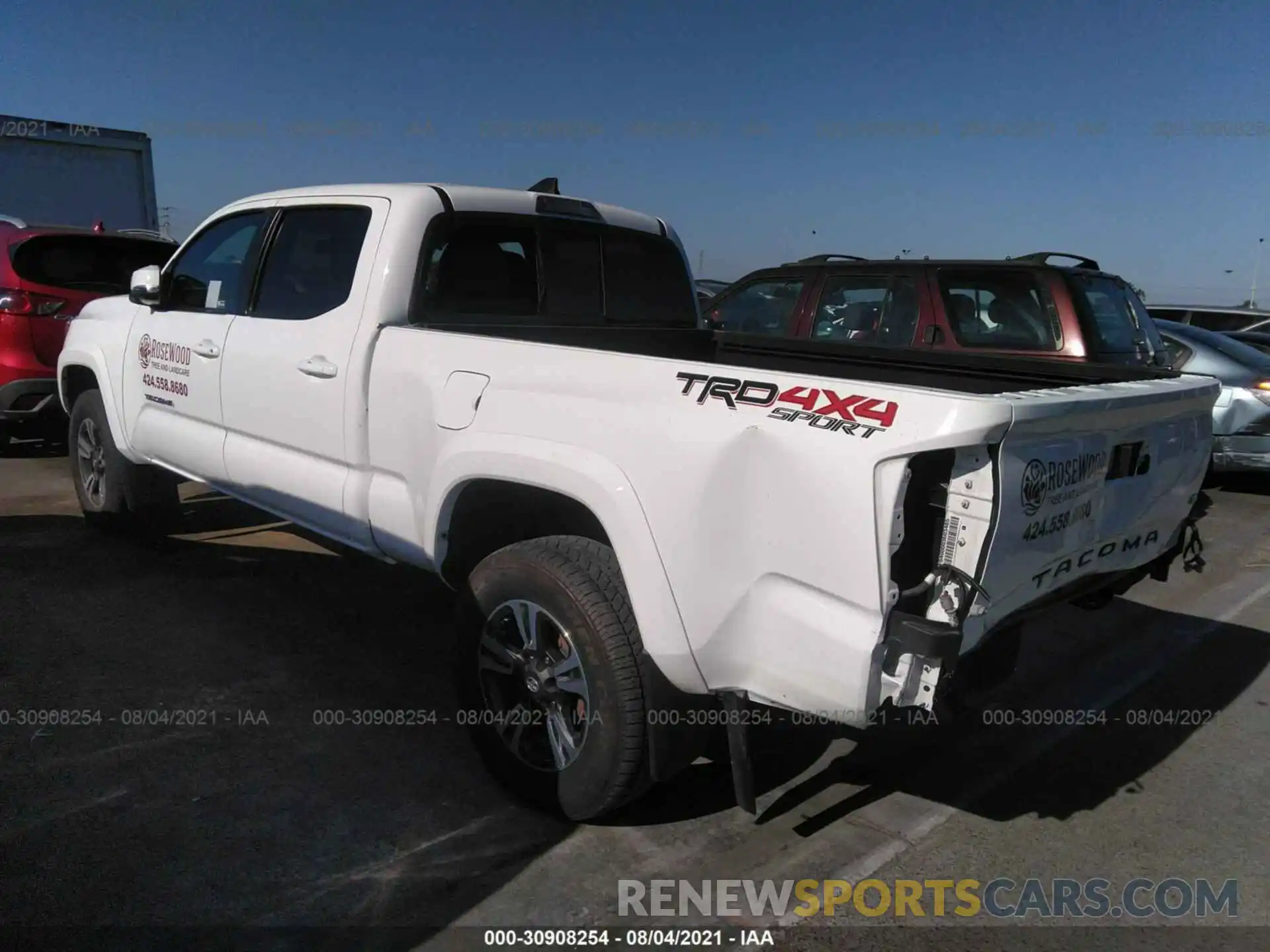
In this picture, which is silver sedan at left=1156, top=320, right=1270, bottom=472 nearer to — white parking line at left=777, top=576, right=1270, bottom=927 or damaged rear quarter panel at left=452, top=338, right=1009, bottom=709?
white parking line at left=777, top=576, right=1270, bottom=927

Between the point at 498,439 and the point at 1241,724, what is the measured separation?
324 centimetres

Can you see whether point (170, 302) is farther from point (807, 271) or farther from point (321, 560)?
point (807, 271)

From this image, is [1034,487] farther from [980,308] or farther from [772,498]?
[980,308]

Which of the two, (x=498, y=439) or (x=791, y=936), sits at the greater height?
(x=498, y=439)

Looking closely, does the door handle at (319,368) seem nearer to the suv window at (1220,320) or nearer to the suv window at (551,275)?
the suv window at (551,275)

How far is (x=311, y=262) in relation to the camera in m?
3.88

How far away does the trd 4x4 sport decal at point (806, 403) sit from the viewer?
2072 mm

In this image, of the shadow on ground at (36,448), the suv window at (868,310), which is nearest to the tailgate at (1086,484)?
the suv window at (868,310)

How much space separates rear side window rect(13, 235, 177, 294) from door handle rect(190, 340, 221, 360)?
3.48m

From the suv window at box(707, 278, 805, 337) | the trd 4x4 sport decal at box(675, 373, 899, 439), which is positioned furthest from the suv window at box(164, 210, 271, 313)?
the suv window at box(707, 278, 805, 337)

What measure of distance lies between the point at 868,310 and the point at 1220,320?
1055 cm

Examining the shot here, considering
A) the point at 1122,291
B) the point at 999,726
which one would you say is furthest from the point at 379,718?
the point at 1122,291

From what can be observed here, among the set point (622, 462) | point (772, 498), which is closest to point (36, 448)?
point (622, 462)

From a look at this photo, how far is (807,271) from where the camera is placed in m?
7.38
